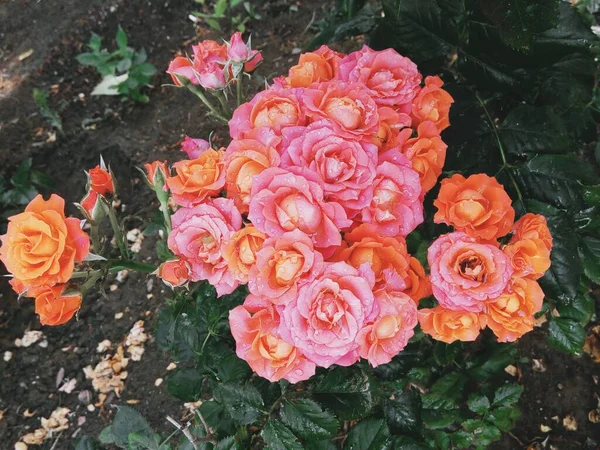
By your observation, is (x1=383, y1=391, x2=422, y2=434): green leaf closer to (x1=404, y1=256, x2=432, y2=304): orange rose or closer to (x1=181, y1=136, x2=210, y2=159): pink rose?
(x1=404, y1=256, x2=432, y2=304): orange rose

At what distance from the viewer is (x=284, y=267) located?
2.85 ft

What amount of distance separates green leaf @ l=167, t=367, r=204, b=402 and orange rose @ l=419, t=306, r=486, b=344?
27.1 inches

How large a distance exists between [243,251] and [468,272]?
1.25 ft

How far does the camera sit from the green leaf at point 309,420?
1157 millimetres

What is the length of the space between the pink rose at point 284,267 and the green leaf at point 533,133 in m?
0.62

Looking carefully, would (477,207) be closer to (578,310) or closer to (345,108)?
(345,108)

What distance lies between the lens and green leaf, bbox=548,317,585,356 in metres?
1.45

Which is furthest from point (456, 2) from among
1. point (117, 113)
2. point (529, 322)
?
point (117, 113)

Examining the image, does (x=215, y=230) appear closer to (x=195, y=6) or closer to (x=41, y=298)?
(x=41, y=298)

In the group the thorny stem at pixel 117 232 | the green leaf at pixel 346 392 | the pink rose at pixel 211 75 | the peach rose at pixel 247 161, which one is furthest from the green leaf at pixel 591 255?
the thorny stem at pixel 117 232

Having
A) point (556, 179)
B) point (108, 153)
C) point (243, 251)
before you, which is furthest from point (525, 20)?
point (108, 153)

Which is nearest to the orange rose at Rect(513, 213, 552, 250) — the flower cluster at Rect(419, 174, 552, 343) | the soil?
the flower cluster at Rect(419, 174, 552, 343)

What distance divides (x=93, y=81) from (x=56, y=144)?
0.45 m

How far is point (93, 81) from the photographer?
294cm
